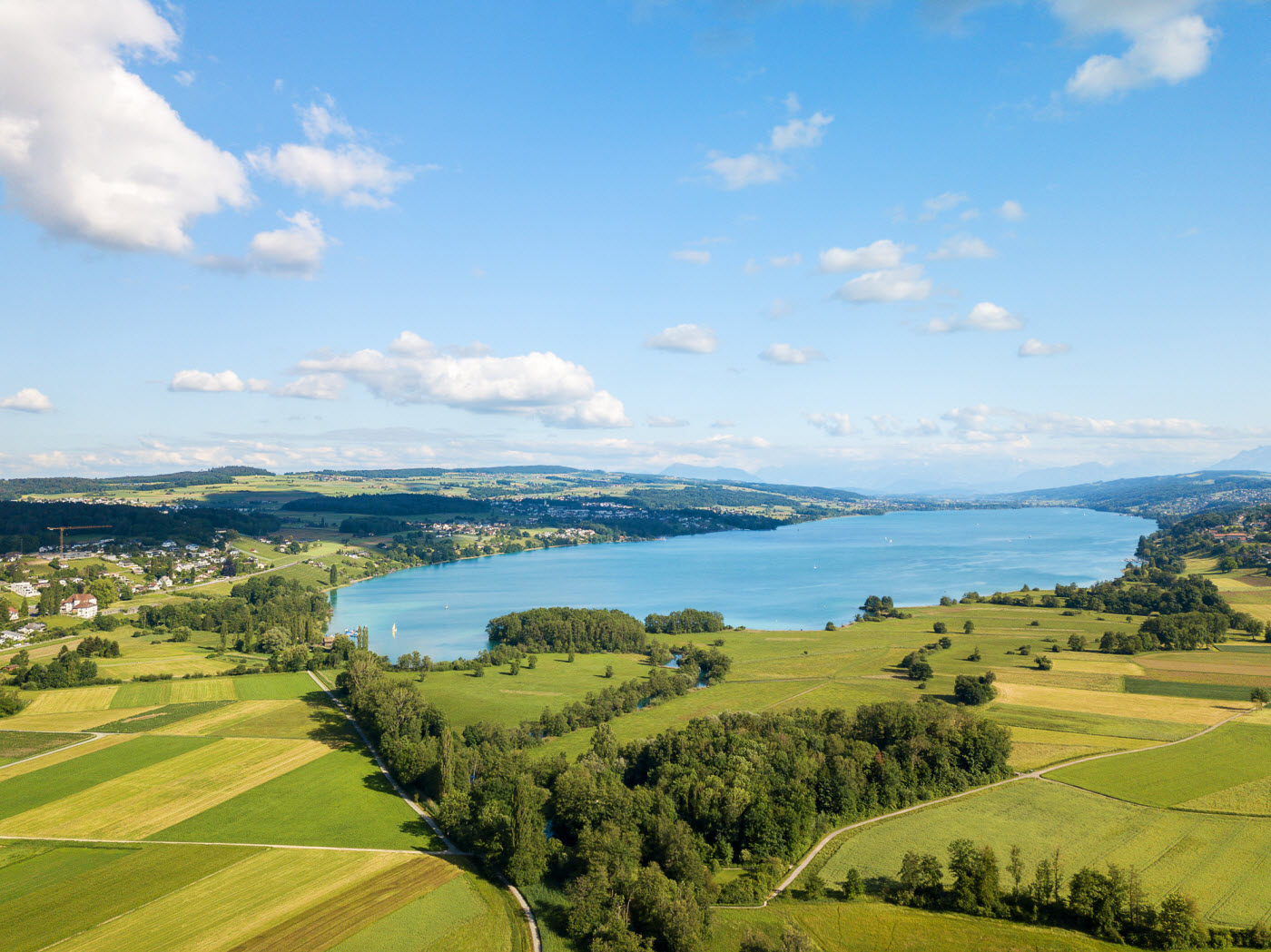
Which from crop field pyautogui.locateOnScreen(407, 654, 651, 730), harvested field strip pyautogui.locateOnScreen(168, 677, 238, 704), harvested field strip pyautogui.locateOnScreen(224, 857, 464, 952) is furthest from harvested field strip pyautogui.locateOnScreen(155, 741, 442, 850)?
harvested field strip pyautogui.locateOnScreen(168, 677, 238, 704)

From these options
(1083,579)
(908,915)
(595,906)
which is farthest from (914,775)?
(1083,579)

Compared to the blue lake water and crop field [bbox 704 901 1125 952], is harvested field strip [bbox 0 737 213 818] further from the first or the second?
the blue lake water

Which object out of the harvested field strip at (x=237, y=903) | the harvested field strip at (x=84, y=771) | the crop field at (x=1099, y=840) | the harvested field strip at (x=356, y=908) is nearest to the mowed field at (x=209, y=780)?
the harvested field strip at (x=84, y=771)

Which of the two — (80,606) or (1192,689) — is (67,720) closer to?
(80,606)

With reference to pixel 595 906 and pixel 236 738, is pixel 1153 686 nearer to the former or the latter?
pixel 595 906

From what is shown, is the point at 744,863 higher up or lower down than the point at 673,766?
lower down

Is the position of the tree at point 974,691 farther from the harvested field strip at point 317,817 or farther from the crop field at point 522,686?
the harvested field strip at point 317,817
